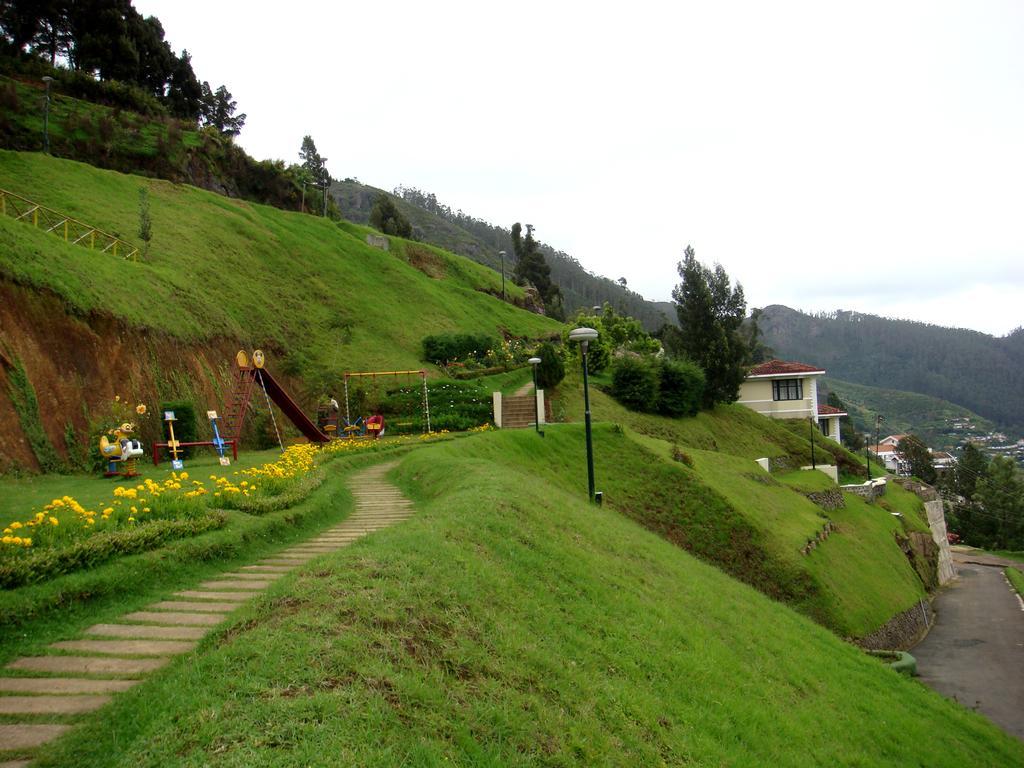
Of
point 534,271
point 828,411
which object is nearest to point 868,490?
point 828,411

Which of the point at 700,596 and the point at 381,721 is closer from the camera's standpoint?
the point at 381,721

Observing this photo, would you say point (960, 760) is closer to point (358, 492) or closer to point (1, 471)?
point (358, 492)

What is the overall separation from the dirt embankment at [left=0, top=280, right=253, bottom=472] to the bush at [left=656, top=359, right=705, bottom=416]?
2251 centimetres

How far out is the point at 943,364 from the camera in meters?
170

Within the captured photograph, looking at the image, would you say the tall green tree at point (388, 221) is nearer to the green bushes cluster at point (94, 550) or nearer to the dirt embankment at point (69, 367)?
the dirt embankment at point (69, 367)

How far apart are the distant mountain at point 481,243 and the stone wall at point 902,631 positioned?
9394cm

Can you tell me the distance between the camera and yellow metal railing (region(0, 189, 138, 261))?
76.5 feet

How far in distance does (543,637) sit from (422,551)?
1477 millimetres

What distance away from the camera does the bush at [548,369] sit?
31.4m

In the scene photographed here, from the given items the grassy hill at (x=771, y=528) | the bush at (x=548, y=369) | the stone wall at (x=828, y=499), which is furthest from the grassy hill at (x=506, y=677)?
the bush at (x=548, y=369)

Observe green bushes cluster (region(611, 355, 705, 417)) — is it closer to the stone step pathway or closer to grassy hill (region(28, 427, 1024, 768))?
grassy hill (region(28, 427, 1024, 768))

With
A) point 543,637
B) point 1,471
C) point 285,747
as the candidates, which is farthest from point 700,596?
point 1,471

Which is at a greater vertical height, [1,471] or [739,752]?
[1,471]

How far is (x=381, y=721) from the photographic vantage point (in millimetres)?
4000
